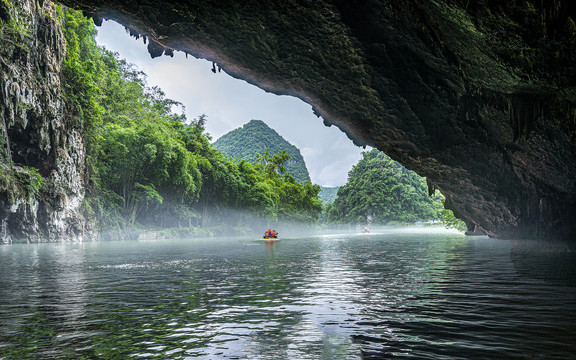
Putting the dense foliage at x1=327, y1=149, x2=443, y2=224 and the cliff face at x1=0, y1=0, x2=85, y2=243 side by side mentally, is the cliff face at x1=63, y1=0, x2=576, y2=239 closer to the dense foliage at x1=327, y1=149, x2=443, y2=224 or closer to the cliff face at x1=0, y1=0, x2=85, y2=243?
the cliff face at x1=0, y1=0, x2=85, y2=243

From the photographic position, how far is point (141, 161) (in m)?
45.3

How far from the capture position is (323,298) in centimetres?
845

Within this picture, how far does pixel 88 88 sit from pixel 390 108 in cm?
3514

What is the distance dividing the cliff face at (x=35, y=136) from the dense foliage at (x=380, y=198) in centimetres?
9930

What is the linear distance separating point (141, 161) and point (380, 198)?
94.6m

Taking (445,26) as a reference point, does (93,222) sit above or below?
below

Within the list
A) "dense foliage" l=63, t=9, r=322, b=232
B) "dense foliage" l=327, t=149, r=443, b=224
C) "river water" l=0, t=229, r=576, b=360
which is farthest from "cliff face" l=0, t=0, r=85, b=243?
"dense foliage" l=327, t=149, r=443, b=224

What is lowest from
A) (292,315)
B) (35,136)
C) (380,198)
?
(292,315)

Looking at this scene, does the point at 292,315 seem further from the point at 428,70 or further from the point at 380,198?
the point at 380,198

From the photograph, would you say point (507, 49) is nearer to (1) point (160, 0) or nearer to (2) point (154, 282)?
(1) point (160, 0)

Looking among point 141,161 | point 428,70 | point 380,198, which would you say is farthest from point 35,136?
point 380,198

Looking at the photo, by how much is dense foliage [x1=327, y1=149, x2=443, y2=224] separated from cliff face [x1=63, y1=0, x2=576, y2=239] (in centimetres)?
10877

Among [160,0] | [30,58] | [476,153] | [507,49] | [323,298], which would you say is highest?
[30,58]

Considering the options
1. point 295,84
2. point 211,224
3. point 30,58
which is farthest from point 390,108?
point 211,224
